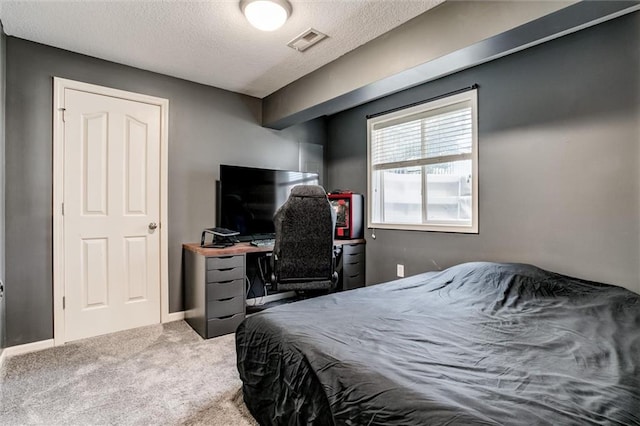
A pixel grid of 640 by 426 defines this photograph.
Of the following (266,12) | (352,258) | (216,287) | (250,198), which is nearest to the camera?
(266,12)

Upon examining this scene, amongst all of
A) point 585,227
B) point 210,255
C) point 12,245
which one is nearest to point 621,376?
point 585,227

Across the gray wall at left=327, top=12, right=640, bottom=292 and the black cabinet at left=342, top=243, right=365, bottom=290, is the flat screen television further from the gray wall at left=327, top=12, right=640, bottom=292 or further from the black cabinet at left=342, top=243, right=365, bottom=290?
the gray wall at left=327, top=12, right=640, bottom=292

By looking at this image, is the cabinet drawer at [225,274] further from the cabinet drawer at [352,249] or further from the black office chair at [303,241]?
the cabinet drawer at [352,249]

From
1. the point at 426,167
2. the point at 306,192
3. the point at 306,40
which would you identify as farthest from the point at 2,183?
the point at 426,167

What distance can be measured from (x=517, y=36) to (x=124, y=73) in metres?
3.14

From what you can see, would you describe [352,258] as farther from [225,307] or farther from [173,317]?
[173,317]

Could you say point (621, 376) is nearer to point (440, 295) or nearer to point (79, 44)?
point (440, 295)

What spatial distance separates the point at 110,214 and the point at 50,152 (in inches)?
25.5

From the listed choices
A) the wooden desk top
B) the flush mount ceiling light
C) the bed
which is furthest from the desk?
the flush mount ceiling light

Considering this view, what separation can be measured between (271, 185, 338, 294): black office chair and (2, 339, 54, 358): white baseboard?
1.88 metres

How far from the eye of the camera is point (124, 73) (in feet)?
9.43

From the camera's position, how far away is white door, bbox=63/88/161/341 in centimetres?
262

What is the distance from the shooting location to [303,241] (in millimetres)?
2443

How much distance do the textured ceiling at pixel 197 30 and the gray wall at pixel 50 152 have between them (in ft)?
0.60
